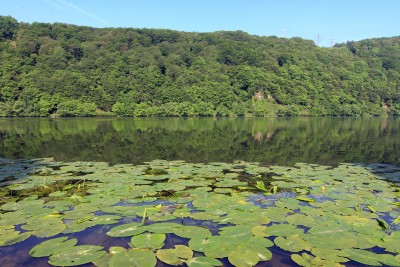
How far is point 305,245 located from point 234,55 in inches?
3886

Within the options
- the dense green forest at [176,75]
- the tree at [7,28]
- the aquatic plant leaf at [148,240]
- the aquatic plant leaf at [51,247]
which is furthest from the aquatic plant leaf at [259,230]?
the tree at [7,28]

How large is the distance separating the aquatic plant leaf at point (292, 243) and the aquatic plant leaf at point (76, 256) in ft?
7.47

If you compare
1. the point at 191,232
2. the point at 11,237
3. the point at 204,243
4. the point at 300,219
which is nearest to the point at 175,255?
the point at 204,243

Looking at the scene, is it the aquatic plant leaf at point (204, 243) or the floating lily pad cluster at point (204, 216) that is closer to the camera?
the floating lily pad cluster at point (204, 216)

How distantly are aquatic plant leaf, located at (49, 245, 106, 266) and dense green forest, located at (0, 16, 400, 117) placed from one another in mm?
65664

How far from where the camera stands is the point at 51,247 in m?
4.07

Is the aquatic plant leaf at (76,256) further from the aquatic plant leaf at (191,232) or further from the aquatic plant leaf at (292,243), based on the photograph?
the aquatic plant leaf at (292,243)

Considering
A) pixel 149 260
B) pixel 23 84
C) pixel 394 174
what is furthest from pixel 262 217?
pixel 23 84

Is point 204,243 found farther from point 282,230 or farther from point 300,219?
point 300,219

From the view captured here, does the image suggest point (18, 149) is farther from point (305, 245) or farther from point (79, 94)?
point (79, 94)

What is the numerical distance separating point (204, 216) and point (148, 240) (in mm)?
1387

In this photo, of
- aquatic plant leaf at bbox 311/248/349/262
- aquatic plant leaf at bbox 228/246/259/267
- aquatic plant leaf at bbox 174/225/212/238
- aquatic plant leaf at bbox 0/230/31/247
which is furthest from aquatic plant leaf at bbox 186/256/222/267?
aquatic plant leaf at bbox 0/230/31/247

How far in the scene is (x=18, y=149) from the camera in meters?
15.3

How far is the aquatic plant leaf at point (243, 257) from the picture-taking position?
12.2 ft
